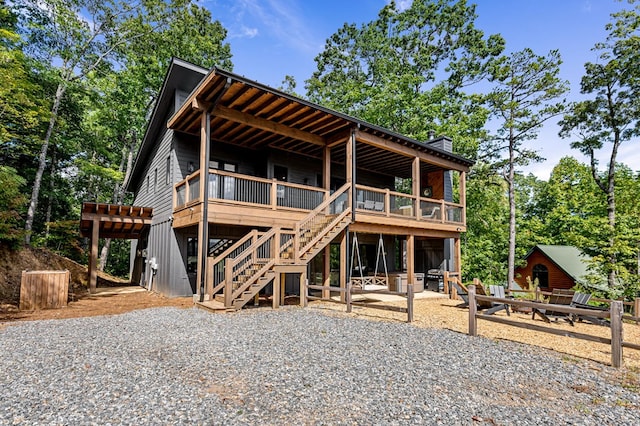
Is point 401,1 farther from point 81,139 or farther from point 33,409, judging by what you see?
point 33,409

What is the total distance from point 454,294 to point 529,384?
1025 cm

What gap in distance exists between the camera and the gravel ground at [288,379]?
3.38 metres

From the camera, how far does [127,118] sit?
23984mm

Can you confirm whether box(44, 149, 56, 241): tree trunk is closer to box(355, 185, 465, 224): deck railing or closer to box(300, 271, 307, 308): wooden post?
box(355, 185, 465, 224): deck railing

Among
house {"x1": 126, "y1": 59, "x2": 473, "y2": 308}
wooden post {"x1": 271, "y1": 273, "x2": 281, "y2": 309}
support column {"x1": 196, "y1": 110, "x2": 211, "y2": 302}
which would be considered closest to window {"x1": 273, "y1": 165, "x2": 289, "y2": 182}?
house {"x1": 126, "y1": 59, "x2": 473, "y2": 308}

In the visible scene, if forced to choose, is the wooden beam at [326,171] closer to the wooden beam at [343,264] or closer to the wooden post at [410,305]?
the wooden beam at [343,264]

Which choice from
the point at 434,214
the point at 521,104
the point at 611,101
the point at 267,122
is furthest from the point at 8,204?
the point at 611,101

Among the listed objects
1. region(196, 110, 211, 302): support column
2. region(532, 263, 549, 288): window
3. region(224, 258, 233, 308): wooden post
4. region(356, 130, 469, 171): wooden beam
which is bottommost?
region(532, 263, 549, 288): window

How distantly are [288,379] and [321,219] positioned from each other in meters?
7.45

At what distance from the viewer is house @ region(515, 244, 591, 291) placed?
21.1 m

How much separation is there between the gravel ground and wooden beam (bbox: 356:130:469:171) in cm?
709

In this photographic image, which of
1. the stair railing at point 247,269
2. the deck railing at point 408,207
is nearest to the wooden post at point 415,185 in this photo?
the deck railing at point 408,207

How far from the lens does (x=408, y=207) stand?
15047mm

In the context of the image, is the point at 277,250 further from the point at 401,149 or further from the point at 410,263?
the point at 401,149
